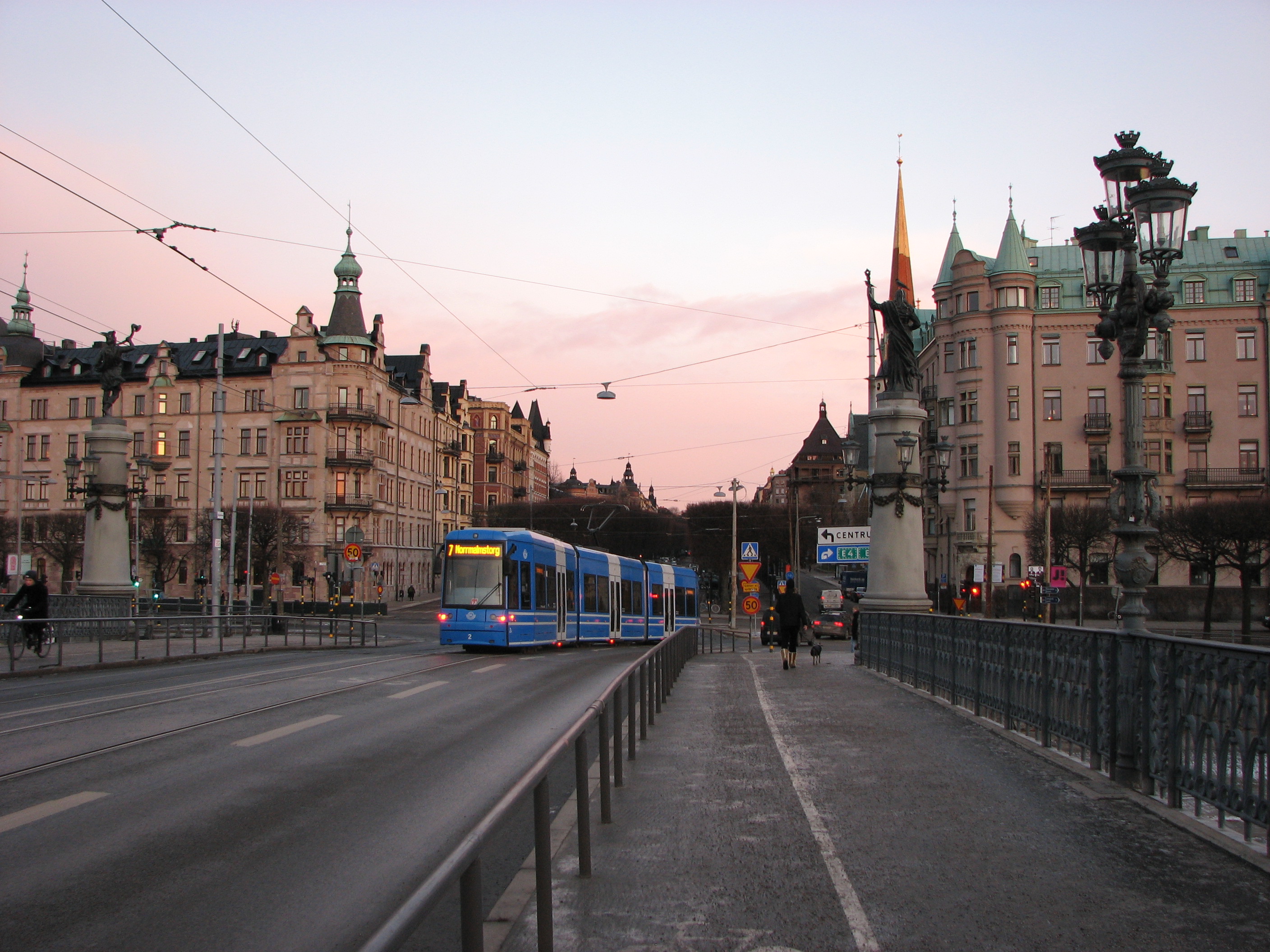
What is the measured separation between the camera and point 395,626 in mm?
57719

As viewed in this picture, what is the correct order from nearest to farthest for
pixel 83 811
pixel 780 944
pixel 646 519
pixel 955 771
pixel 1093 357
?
pixel 780 944, pixel 83 811, pixel 955 771, pixel 1093 357, pixel 646 519

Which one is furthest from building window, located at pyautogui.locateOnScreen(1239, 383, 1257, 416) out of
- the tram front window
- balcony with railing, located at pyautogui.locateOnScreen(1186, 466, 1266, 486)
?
the tram front window

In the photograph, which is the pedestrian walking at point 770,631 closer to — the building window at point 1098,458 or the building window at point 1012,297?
the building window at point 1098,458

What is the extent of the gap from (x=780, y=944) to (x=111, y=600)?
27.6 m

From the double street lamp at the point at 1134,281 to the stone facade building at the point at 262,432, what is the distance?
65864 millimetres

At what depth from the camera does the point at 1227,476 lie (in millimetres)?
68688

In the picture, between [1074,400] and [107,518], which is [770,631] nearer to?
[107,518]

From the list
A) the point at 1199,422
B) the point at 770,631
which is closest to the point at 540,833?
the point at 770,631

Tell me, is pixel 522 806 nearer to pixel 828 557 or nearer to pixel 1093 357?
pixel 828 557

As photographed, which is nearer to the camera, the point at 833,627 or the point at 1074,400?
the point at 833,627

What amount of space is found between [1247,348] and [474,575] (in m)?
57.7

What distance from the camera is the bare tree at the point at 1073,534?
59.2 meters

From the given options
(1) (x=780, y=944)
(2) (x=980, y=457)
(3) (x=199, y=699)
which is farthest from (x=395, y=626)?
(1) (x=780, y=944)

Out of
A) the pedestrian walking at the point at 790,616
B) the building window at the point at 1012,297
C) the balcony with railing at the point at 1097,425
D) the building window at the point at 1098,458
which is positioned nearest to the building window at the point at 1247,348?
the balcony with railing at the point at 1097,425
